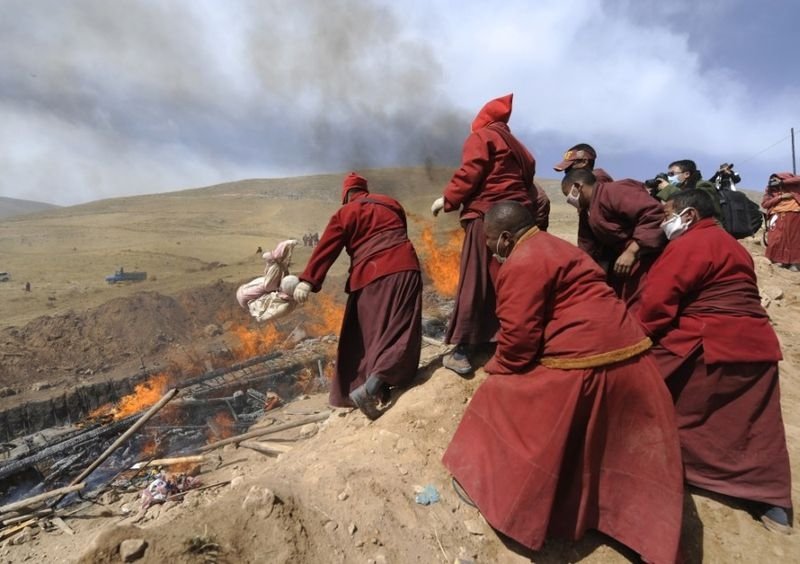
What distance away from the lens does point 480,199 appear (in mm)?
3922

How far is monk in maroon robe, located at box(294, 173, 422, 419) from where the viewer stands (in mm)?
3984

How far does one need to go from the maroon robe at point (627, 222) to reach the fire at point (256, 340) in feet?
28.8

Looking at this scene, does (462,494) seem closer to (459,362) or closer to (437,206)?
(459,362)

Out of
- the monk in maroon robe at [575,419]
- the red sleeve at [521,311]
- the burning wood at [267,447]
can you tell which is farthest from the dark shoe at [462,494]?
the burning wood at [267,447]

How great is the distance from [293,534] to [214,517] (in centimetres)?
41

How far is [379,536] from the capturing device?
2.65 m

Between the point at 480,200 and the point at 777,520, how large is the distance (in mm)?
2942

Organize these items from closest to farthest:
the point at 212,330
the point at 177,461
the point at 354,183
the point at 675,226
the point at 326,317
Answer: the point at 675,226, the point at 354,183, the point at 177,461, the point at 212,330, the point at 326,317

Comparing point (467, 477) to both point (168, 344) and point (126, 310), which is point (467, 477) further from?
point (126, 310)

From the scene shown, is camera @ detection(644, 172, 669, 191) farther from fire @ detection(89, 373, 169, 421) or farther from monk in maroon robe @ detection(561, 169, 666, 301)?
fire @ detection(89, 373, 169, 421)

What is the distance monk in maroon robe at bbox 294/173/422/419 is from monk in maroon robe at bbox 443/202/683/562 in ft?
4.77

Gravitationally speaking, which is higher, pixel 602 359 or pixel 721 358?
pixel 602 359

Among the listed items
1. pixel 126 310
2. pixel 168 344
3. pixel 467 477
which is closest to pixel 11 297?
pixel 126 310

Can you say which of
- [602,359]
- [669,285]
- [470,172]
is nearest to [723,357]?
[669,285]
